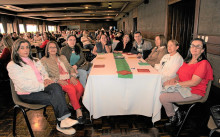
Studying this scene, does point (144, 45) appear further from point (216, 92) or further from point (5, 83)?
point (5, 83)

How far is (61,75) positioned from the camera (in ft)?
9.23

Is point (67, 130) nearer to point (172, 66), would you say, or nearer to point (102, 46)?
point (172, 66)

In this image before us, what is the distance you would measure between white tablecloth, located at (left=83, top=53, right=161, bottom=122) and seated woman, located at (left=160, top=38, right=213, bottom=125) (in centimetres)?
19

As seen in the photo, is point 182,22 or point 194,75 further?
point 182,22

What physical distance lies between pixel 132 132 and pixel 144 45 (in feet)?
8.64

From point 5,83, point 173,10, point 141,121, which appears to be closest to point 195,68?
point 141,121

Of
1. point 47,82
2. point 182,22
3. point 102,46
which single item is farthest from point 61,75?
point 182,22

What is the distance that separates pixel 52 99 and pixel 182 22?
4260 millimetres

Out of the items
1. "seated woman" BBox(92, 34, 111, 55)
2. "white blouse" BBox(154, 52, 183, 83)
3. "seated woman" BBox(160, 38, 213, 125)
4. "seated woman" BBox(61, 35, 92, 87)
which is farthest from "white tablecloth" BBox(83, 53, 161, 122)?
"seated woman" BBox(92, 34, 111, 55)

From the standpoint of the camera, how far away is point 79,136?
92.7 inches

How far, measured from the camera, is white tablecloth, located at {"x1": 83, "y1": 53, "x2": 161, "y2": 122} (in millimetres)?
2398

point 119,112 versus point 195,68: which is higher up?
point 195,68

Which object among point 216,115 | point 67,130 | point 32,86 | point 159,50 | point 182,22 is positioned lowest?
point 67,130

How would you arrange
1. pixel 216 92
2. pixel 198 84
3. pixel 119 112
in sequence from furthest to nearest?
pixel 216 92 → pixel 119 112 → pixel 198 84
